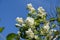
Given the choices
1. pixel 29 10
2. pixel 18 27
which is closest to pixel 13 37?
pixel 18 27

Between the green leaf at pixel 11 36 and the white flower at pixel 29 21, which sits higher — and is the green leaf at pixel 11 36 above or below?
below

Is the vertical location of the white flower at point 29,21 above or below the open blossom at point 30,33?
above

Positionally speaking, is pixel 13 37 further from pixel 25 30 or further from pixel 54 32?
pixel 54 32

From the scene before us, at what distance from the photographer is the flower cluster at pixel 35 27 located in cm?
70

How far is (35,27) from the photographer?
72 cm

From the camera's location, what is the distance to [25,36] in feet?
2.38

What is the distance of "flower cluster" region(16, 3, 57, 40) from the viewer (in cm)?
70

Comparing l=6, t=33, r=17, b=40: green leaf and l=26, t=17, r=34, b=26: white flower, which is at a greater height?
l=26, t=17, r=34, b=26: white flower

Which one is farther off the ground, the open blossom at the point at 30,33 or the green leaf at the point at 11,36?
the green leaf at the point at 11,36

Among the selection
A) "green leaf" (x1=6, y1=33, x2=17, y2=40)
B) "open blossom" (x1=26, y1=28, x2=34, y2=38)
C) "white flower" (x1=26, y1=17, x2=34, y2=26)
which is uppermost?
"white flower" (x1=26, y1=17, x2=34, y2=26)

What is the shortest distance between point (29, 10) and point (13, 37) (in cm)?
16

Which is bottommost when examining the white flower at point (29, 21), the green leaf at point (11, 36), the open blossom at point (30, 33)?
the open blossom at point (30, 33)

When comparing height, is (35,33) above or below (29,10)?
below

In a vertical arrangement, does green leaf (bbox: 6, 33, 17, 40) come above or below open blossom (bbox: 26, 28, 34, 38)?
above
